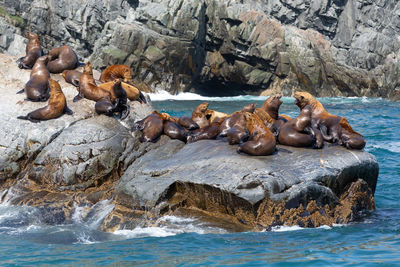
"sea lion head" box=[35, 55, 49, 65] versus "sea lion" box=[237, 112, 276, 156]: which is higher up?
"sea lion head" box=[35, 55, 49, 65]

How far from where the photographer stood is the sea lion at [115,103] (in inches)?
406

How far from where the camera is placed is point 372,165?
8.77 m

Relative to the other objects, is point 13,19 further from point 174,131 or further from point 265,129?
point 265,129

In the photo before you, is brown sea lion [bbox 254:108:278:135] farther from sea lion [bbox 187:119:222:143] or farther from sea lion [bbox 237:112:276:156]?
sea lion [bbox 237:112:276:156]

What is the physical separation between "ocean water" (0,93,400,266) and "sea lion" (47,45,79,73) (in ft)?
13.1

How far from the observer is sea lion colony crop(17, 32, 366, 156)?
29.2ft

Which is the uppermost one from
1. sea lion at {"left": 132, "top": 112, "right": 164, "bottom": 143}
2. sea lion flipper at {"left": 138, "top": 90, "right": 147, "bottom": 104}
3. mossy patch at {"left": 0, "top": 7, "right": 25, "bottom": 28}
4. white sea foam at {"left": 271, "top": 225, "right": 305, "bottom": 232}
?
sea lion flipper at {"left": 138, "top": 90, "right": 147, "bottom": 104}

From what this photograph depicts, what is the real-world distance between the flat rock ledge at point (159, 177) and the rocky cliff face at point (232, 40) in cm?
2714

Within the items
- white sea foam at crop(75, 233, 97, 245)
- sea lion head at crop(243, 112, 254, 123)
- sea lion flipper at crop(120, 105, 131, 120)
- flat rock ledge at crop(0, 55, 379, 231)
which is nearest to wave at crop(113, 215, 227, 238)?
flat rock ledge at crop(0, 55, 379, 231)

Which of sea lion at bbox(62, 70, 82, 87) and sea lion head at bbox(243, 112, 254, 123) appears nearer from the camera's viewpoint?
sea lion head at bbox(243, 112, 254, 123)

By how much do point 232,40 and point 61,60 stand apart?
99.1ft

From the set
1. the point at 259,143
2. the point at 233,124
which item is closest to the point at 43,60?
the point at 233,124

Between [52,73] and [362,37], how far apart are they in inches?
1449

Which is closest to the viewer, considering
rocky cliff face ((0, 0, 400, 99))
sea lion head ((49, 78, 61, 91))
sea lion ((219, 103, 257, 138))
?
sea lion ((219, 103, 257, 138))
